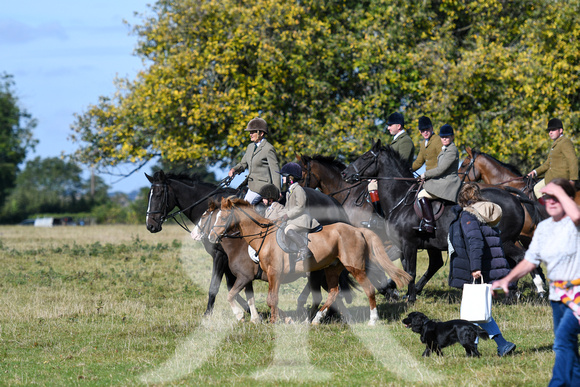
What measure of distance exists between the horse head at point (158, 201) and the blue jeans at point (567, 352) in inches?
286

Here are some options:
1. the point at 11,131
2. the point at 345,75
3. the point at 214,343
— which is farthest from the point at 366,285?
the point at 11,131

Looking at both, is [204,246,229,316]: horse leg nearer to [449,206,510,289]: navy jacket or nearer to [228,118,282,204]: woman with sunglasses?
[228,118,282,204]: woman with sunglasses

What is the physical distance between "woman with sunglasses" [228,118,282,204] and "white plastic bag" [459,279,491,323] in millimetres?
4458

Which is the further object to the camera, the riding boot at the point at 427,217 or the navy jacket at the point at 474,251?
the riding boot at the point at 427,217

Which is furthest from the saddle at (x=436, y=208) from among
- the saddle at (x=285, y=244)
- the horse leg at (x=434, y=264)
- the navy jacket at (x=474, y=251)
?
the navy jacket at (x=474, y=251)

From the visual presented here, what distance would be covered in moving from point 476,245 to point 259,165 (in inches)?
170

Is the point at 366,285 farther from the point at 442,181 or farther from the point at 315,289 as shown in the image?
the point at 442,181

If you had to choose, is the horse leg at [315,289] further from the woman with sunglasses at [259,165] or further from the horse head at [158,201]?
the horse head at [158,201]

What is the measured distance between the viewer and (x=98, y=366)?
7.73 m

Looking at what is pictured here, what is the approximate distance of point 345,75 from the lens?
2661 centimetres

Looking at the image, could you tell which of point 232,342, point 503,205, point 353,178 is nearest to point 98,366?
point 232,342

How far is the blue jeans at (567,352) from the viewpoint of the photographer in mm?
5508

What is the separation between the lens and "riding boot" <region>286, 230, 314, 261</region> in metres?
9.48

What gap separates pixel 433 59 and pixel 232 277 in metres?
15.5
